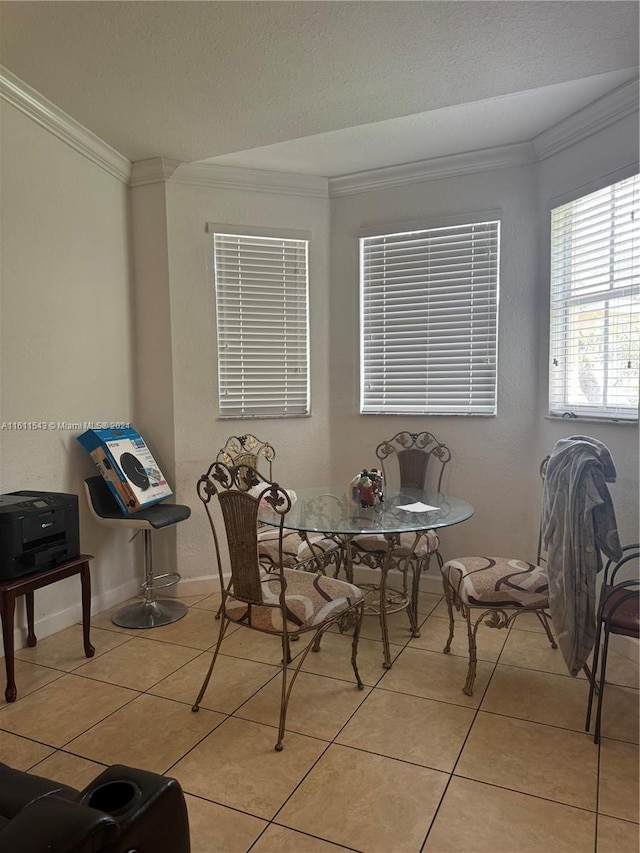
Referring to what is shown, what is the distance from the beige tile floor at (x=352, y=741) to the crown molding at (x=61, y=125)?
276 cm

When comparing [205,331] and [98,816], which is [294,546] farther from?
[98,816]

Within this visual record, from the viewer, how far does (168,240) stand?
370 cm

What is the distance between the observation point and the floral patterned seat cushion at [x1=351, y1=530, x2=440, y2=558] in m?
3.20

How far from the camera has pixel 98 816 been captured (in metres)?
0.94

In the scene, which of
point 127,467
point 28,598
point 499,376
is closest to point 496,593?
point 499,376

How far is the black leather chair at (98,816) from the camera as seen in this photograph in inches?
36.0

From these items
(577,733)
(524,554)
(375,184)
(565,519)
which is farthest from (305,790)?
(375,184)

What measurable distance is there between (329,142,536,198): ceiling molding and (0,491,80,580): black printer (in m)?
2.75

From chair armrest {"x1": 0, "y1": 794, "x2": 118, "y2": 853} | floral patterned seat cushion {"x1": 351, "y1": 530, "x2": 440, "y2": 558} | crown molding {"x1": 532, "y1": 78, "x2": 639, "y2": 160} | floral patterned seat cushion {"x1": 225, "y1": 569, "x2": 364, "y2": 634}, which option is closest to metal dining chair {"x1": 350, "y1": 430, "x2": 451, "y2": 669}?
floral patterned seat cushion {"x1": 351, "y1": 530, "x2": 440, "y2": 558}

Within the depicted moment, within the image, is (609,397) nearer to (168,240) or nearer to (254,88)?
(254,88)

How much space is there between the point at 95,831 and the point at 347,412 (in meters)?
3.35

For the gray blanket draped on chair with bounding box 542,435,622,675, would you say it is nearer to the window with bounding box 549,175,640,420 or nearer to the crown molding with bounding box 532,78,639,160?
the window with bounding box 549,175,640,420

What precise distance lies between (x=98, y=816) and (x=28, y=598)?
7.48ft

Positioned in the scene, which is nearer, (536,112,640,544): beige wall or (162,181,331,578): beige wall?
(536,112,640,544): beige wall
